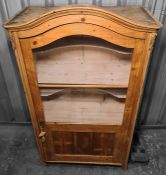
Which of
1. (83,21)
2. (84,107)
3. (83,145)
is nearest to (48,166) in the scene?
(83,145)

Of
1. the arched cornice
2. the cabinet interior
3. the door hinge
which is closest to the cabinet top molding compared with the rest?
the arched cornice

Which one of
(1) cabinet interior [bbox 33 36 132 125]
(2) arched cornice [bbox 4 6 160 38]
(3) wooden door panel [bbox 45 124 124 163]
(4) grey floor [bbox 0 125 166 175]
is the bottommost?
(4) grey floor [bbox 0 125 166 175]

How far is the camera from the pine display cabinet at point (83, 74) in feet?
3.19

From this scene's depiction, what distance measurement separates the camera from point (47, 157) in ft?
5.39

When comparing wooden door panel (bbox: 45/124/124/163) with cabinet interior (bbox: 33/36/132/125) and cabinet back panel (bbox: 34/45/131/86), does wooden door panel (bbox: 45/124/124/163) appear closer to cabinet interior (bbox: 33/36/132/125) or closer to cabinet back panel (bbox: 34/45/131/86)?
cabinet interior (bbox: 33/36/132/125)

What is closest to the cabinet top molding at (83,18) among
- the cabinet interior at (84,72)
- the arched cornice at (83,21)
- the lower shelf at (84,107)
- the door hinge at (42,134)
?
the arched cornice at (83,21)

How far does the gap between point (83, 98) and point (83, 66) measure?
0.25m

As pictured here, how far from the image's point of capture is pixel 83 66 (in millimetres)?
1219

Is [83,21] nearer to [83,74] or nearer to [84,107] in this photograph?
[83,74]

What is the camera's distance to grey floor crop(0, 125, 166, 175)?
1.67 meters

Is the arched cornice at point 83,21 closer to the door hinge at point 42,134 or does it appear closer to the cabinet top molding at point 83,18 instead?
the cabinet top molding at point 83,18

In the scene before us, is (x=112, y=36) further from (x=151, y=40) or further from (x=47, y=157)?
(x=47, y=157)

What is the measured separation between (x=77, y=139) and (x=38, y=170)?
18.8 inches

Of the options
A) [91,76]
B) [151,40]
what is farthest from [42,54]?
[151,40]
